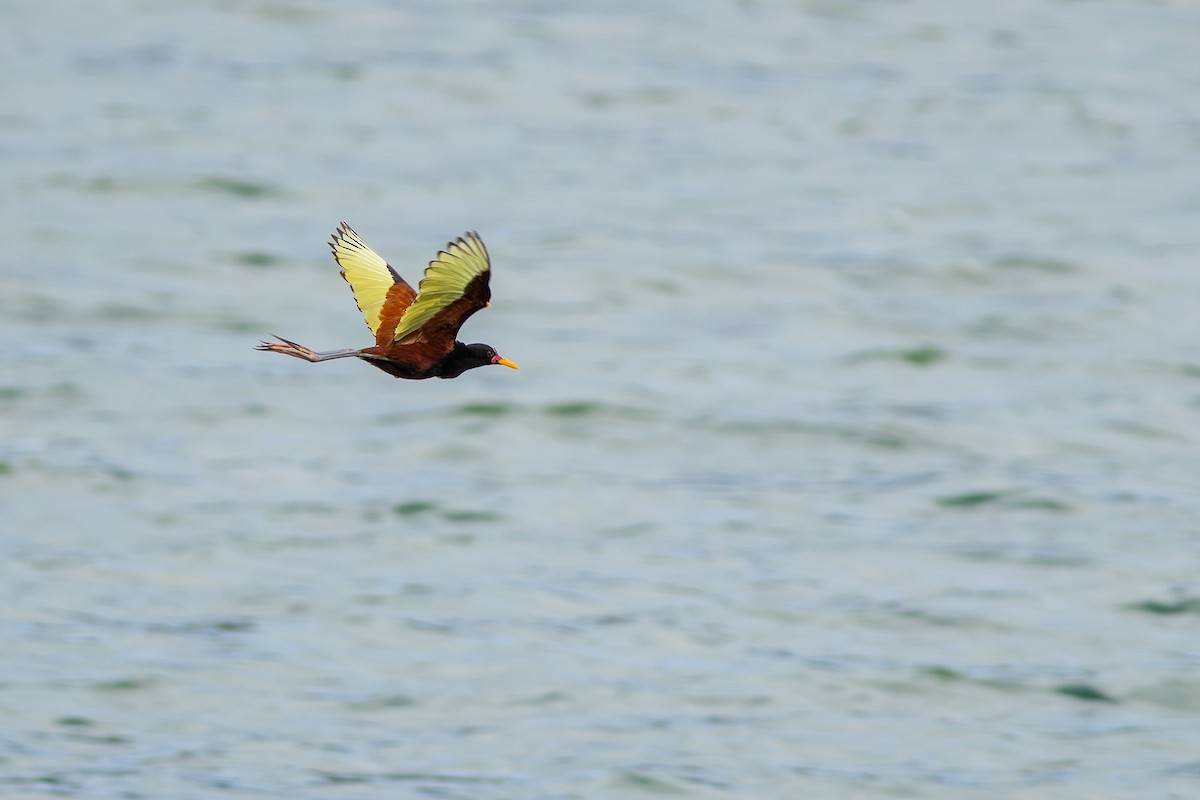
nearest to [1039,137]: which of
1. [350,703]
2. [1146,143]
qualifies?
[1146,143]

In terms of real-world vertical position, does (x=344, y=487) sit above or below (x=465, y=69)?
below

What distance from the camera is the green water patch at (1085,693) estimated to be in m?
13.5

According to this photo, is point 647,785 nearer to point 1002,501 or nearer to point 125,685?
point 125,685

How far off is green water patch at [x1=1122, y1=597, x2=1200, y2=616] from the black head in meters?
9.40

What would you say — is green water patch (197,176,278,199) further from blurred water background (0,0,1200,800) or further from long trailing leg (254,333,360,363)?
long trailing leg (254,333,360,363)

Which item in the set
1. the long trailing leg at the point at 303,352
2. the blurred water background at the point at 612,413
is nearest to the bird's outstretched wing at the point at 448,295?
the long trailing leg at the point at 303,352

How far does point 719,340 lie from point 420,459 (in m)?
4.55

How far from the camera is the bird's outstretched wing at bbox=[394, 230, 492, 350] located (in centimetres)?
634

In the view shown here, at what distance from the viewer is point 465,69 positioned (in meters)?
31.5

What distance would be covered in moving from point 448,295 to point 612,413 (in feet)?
41.2

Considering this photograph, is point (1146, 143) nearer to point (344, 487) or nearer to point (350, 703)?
point (344, 487)

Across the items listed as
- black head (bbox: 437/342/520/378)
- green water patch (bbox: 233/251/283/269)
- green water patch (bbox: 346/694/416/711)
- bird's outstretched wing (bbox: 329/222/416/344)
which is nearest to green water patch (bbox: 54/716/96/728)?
green water patch (bbox: 346/694/416/711)

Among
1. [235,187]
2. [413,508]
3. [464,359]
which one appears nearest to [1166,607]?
[413,508]

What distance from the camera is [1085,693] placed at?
13617 millimetres
